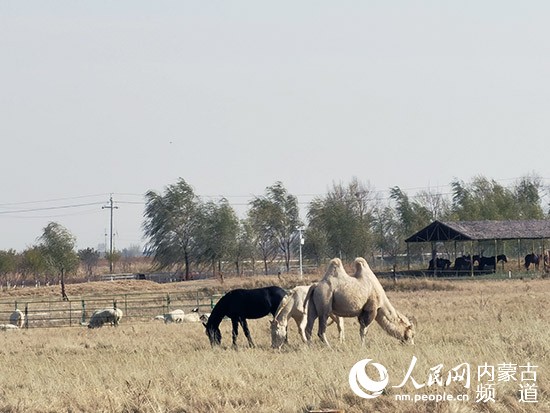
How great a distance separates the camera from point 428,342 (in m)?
17.9

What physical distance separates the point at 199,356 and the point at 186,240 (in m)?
75.5

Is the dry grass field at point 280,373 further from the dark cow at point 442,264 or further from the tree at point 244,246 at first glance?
the tree at point 244,246

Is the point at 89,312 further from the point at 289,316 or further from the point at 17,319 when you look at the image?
the point at 289,316

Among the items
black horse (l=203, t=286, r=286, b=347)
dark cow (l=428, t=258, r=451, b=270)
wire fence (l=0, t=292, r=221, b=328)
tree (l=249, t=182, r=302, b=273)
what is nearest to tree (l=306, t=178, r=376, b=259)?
tree (l=249, t=182, r=302, b=273)

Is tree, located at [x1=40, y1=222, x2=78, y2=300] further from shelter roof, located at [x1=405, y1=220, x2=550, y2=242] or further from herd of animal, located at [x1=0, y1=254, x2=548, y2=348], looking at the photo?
herd of animal, located at [x1=0, y1=254, x2=548, y2=348]

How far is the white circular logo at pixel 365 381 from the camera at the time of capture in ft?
40.7

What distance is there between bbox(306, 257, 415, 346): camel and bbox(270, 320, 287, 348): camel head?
52cm

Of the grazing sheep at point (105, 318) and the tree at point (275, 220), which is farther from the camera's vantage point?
the tree at point (275, 220)

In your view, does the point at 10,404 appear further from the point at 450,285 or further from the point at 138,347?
the point at 450,285

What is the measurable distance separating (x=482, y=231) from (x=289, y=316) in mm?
43042

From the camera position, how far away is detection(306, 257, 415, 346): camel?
1925 centimetres

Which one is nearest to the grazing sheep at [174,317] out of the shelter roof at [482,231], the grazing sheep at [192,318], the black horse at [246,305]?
the grazing sheep at [192,318]

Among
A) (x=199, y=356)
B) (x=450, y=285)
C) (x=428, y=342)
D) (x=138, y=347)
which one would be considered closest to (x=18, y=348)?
(x=138, y=347)

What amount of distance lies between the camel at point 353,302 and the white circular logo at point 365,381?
566cm
